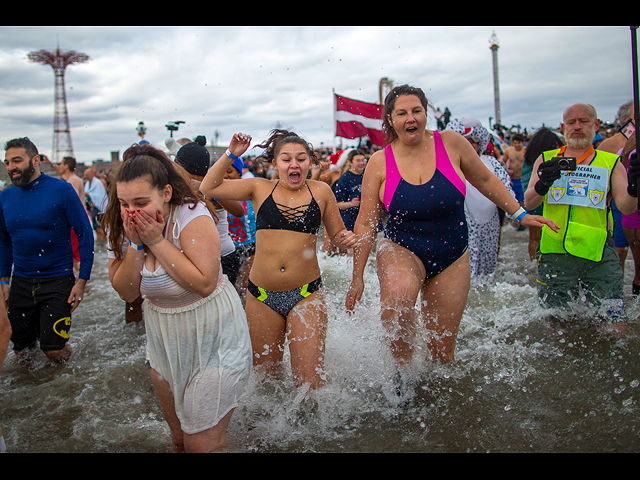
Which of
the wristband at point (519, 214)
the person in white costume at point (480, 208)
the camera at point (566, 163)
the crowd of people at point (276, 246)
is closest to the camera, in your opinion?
the crowd of people at point (276, 246)

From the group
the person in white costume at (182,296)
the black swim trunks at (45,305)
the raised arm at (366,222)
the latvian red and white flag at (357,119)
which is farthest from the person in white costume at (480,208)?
the latvian red and white flag at (357,119)

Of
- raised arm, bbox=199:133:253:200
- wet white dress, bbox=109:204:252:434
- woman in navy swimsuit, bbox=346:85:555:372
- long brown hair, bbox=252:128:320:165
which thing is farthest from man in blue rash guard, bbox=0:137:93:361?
woman in navy swimsuit, bbox=346:85:555:372

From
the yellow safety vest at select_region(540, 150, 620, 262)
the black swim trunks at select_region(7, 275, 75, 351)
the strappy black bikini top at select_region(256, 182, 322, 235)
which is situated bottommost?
the black swim trunks at select_region(7, 275, 75, 351)

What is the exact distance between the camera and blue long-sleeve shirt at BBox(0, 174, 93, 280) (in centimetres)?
410

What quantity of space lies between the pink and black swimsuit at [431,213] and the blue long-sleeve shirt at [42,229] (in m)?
2.93

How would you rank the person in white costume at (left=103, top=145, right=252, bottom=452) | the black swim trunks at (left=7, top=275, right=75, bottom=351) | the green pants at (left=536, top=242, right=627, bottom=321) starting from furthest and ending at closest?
1. the black swim trunks at (left=7, top=275, right=75, bottom=351)
2. the green pants at (left=536, top=242, right=627, bottom=321)
3. the person in white costume at (left=103, top=145, right=252, bottom=452)

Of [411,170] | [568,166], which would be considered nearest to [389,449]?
[411,170]

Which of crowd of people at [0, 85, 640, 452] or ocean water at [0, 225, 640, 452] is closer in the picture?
crowd of people at [0, 85, 640, 452]

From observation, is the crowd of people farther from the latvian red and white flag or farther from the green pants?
the latvian red and white flag

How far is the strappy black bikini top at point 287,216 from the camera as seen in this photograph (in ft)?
10.5

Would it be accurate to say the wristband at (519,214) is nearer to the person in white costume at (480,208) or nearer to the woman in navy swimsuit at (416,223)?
the woman in navy swimsuit at (416,223)

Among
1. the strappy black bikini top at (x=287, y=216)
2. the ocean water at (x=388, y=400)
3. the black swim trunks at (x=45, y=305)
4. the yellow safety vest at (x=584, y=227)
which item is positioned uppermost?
the strappy black bikini top at (x=287, y=216)

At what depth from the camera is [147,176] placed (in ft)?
7.10

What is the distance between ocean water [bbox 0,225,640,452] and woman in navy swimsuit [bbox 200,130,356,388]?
0.29 meters
